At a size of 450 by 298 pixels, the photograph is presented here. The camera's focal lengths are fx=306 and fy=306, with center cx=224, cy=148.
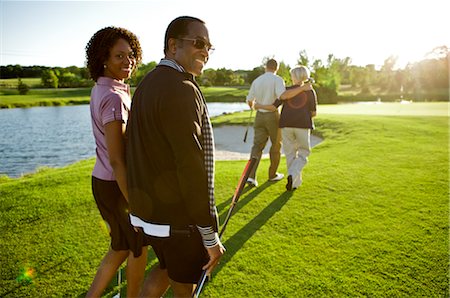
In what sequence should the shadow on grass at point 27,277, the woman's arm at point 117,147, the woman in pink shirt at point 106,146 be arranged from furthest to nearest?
the shadow on grass at point 27,277 → the woman in pink shirt at point 106,146 → the woman's arm at point 117,147

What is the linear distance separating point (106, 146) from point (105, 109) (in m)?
0.28

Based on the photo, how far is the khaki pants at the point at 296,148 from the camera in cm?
566

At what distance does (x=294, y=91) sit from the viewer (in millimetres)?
5445

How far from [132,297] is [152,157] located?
1.43m

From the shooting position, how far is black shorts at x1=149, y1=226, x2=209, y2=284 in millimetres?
1800

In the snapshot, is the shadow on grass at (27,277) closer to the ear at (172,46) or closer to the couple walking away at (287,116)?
the ear at (172,46)

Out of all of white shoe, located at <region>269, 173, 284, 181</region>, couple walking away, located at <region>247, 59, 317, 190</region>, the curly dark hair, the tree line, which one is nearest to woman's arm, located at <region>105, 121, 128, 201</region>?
the curly dark hair

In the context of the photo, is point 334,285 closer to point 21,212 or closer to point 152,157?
point 152,157

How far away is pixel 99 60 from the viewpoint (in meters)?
2.38

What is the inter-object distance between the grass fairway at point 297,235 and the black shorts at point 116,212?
0.90 meters

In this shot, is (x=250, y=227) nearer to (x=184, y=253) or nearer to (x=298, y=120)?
(x=298, y=120)

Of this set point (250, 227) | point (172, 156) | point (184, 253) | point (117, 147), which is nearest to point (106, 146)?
point (117, 147)

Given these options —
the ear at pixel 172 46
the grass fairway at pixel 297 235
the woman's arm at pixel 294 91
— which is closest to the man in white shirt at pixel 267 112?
the woman's arm at pixel 294 91

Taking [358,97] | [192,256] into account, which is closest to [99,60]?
[192,256]
